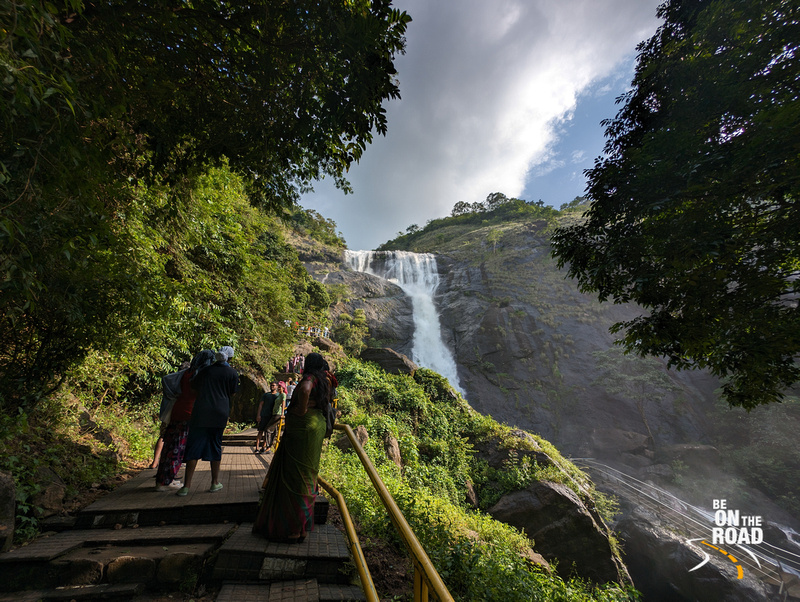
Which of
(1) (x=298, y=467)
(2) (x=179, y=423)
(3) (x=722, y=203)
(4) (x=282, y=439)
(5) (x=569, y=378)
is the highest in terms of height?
(5) (x=569, y=378)

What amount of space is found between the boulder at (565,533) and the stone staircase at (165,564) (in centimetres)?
895

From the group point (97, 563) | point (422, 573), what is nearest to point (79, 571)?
point (97, 563)

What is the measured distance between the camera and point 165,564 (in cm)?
250

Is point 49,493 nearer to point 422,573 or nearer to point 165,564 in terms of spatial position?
point 165,564

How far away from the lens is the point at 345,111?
3.05m

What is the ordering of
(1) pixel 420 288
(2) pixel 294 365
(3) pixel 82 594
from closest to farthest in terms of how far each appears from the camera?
(3) pixel 82 594 < (2) pixel 294 365 < (1) pixel 420 288

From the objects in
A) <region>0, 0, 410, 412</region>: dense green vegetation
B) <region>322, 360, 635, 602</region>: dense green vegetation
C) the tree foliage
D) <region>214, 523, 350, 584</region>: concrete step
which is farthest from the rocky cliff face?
<region>0, 0, 410, 412</region>: dense green vegetation

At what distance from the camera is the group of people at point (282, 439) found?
3008 mm

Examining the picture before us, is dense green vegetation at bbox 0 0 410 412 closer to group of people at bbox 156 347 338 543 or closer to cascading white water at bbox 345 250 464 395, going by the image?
group of people at bbox 156 347 338 543

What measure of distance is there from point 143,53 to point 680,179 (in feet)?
21.5

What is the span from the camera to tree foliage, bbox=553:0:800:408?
3953 millimetres

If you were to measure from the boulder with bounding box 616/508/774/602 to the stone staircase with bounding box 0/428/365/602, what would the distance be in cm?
1595

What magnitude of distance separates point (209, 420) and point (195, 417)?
179mm

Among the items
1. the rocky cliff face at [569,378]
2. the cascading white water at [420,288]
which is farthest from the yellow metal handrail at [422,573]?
the cascading white water at [420,288]
